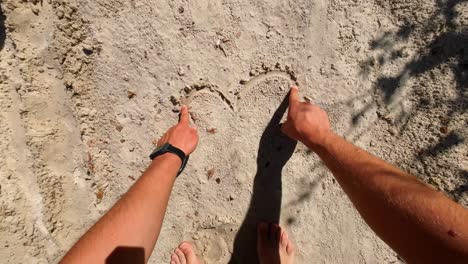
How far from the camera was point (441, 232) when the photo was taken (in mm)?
1253

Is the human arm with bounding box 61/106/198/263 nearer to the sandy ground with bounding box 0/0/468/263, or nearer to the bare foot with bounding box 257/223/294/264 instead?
the sandy ground with bounding box 0/0/468/263

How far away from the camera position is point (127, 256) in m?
1.54

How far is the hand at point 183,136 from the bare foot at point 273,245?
637mm

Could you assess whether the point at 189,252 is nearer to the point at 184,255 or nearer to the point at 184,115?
the point at 184,255

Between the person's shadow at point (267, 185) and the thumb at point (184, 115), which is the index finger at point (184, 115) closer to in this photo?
the thumb at point (184, 115)

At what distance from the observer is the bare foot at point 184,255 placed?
2021 millimetres

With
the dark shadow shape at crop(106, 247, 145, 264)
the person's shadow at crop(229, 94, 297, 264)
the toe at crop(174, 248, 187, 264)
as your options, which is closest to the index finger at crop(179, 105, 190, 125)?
the person's shadow at crop(229, 94, 297, 264)

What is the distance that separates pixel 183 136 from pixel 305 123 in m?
0.61

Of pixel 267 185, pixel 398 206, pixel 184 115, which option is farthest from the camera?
pixel 267 185

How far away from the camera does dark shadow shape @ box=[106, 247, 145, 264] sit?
1485 millimetres

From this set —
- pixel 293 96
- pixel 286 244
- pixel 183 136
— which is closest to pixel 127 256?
pixel 183 136

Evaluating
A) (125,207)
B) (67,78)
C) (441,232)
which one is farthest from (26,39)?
(441,232)

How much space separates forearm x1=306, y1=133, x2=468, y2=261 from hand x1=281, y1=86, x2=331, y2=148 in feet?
0.14

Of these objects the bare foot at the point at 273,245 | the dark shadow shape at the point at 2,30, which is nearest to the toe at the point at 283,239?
the bare foot at the point at 273,245
